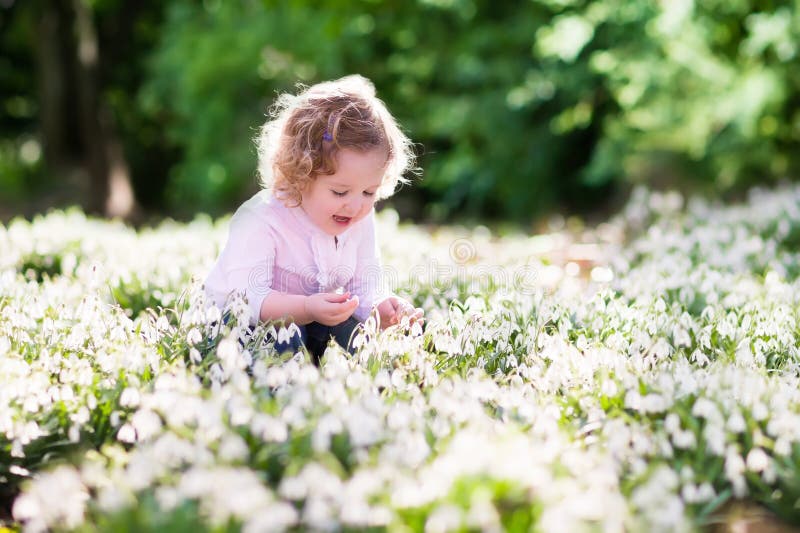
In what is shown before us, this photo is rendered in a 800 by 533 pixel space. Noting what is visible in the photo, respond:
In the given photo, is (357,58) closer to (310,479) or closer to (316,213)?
(316,213)

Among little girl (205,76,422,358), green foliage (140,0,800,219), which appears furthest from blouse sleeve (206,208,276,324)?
green foliage (140,0,800,219)

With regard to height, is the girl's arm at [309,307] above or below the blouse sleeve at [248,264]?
below

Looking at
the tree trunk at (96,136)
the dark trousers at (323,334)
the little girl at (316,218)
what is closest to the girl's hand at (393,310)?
the little girl at (316,218)

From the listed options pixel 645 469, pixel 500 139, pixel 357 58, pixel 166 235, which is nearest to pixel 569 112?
pixel 500 139

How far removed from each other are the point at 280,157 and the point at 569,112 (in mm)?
6908

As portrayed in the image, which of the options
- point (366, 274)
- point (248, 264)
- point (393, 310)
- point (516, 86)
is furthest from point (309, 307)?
point (516, 86)

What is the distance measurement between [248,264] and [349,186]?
49 centimetres

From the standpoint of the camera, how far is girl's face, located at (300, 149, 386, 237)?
324 cm

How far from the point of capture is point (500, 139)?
10.0m

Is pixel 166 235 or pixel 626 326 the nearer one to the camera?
pixel 626 326

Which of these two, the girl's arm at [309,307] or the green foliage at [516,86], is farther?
the green foliage at [516,86]

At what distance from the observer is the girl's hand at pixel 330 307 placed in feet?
10.0

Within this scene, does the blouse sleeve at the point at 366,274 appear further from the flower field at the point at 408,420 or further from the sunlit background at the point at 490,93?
the sunlit background at the point at 490,93

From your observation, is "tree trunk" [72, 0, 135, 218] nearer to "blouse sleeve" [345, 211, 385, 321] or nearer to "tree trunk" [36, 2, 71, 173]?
"tree trunk" [36, 2, 71, 173]
